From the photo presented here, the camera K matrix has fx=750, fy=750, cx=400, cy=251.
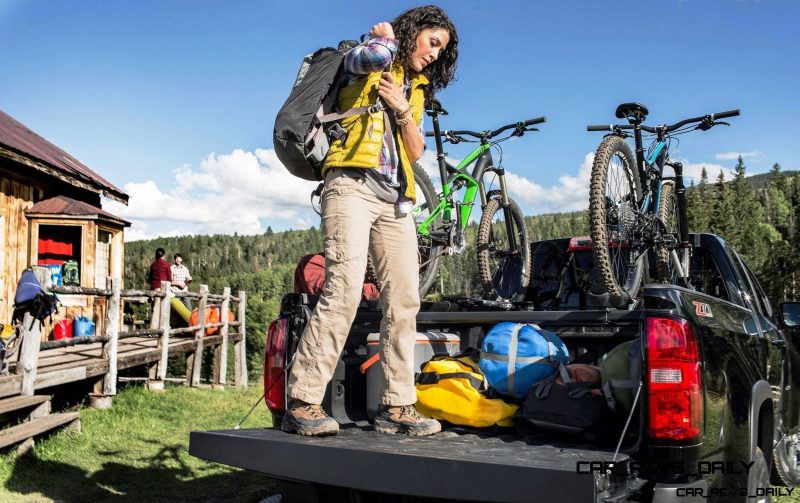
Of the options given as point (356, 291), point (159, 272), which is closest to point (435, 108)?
point (356, 291)

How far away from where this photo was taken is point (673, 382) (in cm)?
269

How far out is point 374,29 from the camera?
11.0 feet

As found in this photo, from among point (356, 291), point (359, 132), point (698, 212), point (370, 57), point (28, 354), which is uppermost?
point (698, 212)

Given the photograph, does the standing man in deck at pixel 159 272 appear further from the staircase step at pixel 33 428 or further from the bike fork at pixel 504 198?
the bike fork at pixel 504 198

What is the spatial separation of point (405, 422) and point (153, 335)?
10242mm

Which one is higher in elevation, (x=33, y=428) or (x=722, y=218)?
(x=722, y=218)

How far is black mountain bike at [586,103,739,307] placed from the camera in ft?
18.1

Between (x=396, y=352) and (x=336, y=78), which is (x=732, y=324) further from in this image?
(x=336, y=78)

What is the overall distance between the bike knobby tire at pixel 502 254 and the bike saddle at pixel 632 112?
137 cm

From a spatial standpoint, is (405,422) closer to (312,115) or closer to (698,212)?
(312,115)

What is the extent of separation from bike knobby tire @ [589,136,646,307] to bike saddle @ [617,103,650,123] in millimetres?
362

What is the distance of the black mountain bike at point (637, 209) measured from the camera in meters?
5.52

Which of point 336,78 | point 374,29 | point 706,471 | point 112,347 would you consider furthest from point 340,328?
point 112,347

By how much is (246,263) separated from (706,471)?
147 metres
